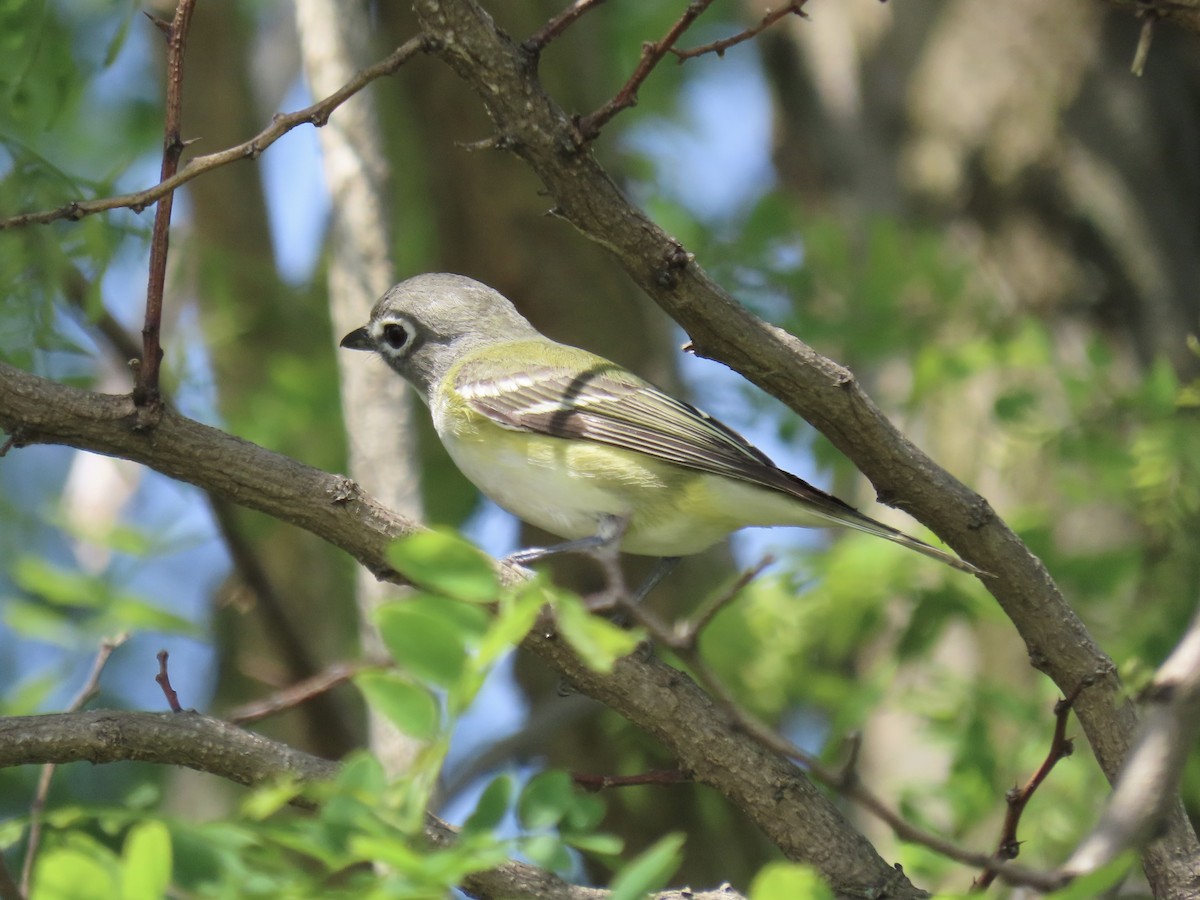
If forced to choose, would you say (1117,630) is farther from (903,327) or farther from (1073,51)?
(1073,51)

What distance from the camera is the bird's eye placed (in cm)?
475

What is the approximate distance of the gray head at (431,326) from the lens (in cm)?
471

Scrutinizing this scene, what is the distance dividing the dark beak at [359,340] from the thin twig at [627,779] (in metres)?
2.27

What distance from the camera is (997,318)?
6203mm

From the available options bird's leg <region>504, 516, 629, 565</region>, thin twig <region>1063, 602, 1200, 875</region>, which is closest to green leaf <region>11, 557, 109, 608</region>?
bird's leg <region>504, 516, 629, 565</region>

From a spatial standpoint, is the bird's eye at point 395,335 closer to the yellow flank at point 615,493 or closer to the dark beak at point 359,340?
the dark beak at point 359,340

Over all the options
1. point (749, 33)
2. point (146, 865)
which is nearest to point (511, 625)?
point (146, 865)

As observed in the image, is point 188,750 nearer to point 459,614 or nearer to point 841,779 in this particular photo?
point 459,614

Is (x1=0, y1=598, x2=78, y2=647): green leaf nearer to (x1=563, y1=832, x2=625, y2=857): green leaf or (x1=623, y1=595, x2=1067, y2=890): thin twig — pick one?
(x1=563, y1=832, x2=625, y2=857): green leaf

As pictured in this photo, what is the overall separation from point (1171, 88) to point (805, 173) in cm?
245

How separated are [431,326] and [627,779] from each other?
2.59 metres

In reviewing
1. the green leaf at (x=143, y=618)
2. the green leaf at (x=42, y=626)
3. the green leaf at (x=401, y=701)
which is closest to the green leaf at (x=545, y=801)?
the green leaf at (x=401, y=701)

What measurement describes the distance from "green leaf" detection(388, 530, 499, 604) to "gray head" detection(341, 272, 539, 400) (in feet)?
10.2

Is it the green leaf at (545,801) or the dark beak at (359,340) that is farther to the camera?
the dark beak at (359,340)
